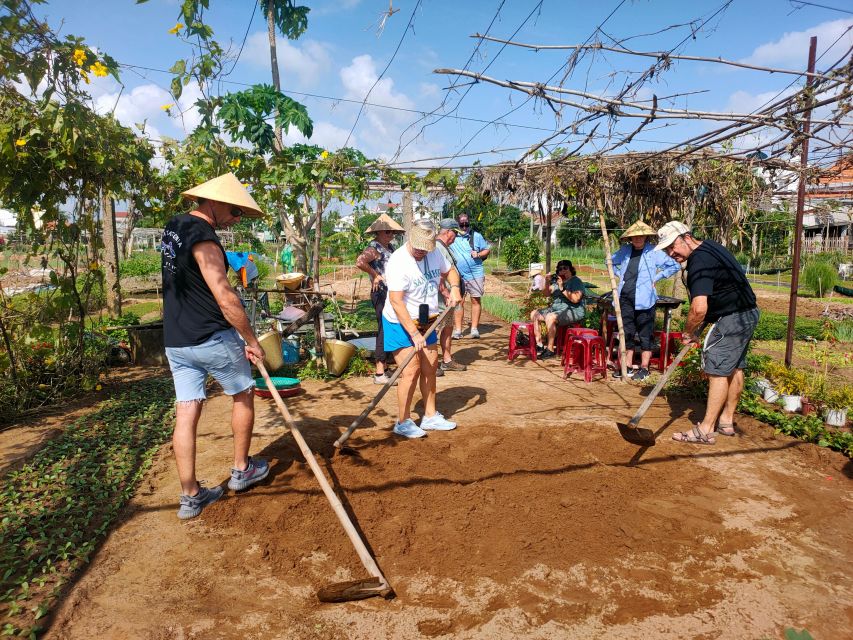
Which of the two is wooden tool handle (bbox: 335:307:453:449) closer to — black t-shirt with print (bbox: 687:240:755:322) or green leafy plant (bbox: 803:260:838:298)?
black t-shirt with print (bbox: 687:240:755:322)

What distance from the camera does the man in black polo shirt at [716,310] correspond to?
4137 mm

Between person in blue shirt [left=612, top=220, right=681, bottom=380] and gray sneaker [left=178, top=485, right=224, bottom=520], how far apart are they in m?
4.72

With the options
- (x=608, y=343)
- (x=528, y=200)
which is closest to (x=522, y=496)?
(x=608, y=343)

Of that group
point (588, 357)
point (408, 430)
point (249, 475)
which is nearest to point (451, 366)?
point (588, 357)

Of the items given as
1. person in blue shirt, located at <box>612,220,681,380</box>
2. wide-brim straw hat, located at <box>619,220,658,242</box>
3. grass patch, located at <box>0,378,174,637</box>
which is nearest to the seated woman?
person in blue shirt, located at <box>612,220,681,380</box>

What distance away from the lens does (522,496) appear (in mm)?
3424

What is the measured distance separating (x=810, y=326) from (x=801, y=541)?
330 inches

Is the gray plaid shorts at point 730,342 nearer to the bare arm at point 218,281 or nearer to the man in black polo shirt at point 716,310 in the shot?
the man in black polo shirt at point 716,310

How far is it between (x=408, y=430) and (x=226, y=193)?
2.27 meters

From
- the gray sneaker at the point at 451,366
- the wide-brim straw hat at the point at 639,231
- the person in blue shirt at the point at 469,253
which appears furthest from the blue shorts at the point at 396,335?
the person in blue shirt at the point at 469,253

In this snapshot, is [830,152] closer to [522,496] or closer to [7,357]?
[522,496]

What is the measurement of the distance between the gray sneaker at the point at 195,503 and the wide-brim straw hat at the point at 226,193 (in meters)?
1.74

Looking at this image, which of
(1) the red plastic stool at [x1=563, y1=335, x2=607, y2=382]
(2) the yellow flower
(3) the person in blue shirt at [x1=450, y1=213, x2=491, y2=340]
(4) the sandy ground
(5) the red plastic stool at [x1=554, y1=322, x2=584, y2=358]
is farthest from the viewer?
(3) the person in blue shirt at [x1=450, y1=213, x2=491, y2=340]

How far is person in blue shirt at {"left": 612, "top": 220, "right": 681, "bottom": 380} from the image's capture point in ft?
19.7
